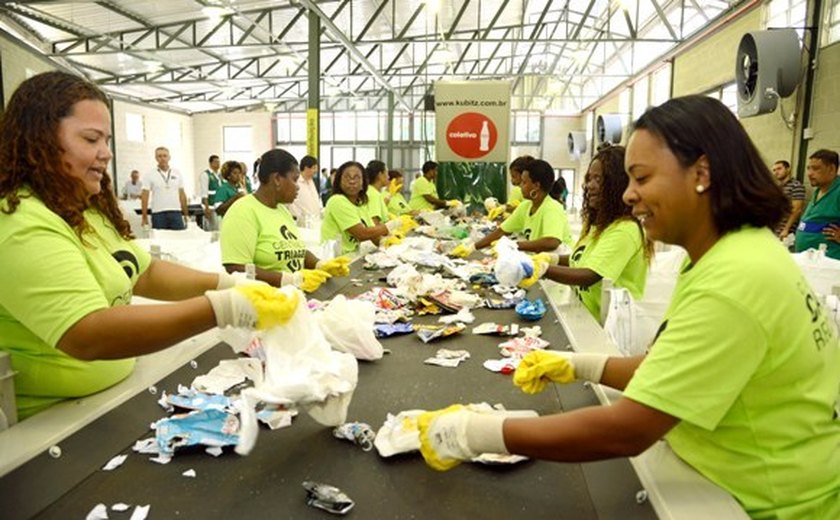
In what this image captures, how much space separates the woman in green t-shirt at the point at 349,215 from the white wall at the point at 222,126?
50.8 ft

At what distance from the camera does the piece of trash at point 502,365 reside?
1.62 metres

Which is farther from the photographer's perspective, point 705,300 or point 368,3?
point 368,3

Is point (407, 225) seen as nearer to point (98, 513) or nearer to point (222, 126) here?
point (98, 513)

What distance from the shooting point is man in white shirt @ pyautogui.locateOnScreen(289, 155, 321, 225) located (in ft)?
21.9

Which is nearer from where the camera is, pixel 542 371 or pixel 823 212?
pixel 542 371

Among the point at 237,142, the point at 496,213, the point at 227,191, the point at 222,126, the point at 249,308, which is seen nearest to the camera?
the point at 249,308

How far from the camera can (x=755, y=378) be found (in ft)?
3.01

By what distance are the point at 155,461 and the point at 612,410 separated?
2.74 feet

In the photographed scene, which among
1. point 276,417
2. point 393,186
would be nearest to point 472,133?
point 393,186

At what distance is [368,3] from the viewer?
9.15 m

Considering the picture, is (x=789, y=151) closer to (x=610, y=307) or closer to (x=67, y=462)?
(x=610, y=307)

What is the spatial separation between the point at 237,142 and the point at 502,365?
19.1 m

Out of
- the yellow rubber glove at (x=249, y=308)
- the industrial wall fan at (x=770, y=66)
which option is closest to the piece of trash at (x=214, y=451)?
the yellow rubber glove at (x=249, y=308)

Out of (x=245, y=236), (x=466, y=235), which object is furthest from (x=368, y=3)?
(x=245, y=236)
